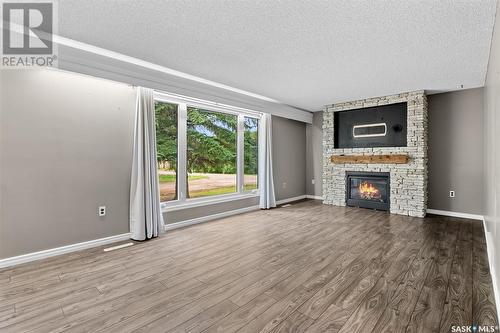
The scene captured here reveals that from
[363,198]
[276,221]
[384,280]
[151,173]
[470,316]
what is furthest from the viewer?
[363,198]

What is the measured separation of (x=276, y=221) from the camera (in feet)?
15.0

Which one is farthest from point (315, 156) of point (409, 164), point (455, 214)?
point (455, 214)

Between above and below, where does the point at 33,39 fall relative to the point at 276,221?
above

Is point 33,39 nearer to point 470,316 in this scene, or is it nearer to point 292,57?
point 292,57

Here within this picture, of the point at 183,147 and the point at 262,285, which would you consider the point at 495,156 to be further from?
the point at 183,147

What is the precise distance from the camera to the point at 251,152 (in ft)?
19.0

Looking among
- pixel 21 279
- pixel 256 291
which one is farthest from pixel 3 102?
pixel 256 291

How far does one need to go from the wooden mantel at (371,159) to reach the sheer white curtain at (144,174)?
421 cm

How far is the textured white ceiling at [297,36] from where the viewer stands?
216cm

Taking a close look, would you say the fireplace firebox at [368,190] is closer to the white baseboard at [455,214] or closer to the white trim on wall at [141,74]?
the white baseboard at [455,214]

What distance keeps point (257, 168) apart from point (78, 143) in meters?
3.69

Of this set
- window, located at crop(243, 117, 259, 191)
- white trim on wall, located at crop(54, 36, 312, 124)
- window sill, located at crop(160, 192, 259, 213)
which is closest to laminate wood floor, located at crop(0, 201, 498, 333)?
window sill, located at crop(160, 192, 259, 213)

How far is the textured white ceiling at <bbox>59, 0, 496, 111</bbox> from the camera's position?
85.0 inches

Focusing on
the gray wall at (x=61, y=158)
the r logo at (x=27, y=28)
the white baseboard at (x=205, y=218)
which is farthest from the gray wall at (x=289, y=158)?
the r logo at (x=27, y=28)
